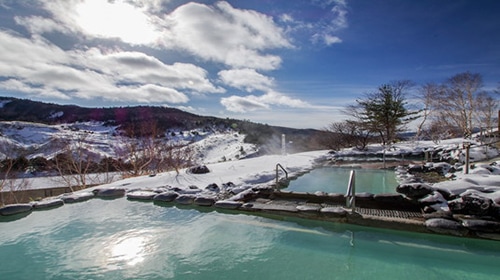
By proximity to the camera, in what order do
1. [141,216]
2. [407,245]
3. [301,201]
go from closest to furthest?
[407,245]
[141,216]
[301,201]

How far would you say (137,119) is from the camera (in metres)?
24.0

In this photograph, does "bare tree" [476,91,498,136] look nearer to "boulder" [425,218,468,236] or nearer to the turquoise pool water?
the turquoise pool water

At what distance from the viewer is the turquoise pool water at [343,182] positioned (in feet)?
19.5

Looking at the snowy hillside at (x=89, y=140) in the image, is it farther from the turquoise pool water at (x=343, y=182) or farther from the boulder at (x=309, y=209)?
the boulder at (x=309, y=209)

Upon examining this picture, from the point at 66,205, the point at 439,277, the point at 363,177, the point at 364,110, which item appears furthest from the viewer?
the point at 364,110

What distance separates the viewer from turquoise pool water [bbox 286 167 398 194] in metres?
5.94

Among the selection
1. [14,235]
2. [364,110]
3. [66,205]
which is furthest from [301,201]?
[364,110]

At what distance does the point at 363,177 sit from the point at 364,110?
427 inches

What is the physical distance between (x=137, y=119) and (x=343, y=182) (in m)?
22.3

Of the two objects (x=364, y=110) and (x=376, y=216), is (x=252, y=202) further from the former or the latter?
(x=364, y=110)

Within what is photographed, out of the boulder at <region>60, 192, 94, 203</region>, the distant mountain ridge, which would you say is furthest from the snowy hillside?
the boulder at <region>60, 192, 94, 203</region>

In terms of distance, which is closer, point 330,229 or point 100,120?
point 330,229

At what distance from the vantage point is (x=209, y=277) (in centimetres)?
248

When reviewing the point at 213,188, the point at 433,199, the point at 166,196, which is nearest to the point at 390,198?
the point at 433,199
